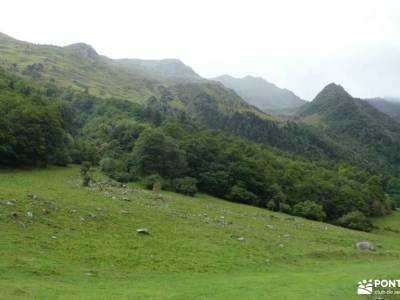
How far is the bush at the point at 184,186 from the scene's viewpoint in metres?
67.3

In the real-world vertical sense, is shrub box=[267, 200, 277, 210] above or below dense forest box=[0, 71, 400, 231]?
below

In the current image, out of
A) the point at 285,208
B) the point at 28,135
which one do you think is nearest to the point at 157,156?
the point at 28,135

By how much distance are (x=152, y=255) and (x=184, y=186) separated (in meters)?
39.0

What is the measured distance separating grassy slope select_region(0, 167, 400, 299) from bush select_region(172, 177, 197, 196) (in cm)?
1986

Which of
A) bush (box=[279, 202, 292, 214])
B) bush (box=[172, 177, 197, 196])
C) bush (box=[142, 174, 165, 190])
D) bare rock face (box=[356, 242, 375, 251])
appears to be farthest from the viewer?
bush (box=[279, 202, 292, 214])

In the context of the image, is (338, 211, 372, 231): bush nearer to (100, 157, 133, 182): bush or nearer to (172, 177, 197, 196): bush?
(172, 177, 197, 196): bush

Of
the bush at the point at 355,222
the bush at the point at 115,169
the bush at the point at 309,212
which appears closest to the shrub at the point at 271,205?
the bush at the point at 309,212

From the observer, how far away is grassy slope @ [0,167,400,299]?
2181 centimetres

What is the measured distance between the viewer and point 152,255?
1123 inches

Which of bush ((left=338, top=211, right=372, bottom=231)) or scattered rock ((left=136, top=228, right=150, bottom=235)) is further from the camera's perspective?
bush ((left=338, top=211, right=372, bottom=231))

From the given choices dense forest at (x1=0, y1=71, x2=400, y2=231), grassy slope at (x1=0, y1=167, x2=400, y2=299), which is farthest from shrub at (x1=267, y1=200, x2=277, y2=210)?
grassy slope at (x1=0, y1=167, x2=400, y2=299)

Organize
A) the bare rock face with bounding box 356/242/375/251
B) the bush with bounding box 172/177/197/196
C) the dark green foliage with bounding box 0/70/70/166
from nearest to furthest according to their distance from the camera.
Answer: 1. the bare rock face with bounding box 356/242/375/251
2. the dark green foliage with bounding box 0/70/70/166
3. the bush with bounding box 172/177/197/196

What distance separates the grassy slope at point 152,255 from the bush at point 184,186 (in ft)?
65.2

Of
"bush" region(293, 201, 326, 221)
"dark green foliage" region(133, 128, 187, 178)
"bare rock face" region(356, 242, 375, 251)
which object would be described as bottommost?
"bush" region(293, 201, 326, 221)
